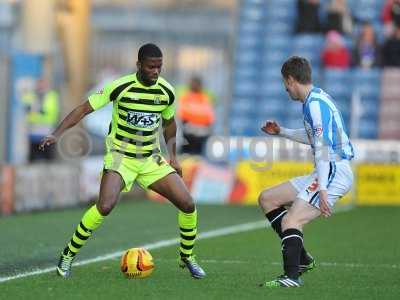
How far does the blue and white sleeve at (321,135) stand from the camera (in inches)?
362

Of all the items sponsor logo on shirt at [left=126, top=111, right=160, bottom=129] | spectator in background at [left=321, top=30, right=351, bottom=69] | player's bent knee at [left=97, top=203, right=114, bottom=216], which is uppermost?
sponsor logo on shirt at [left=126, top=111, right=160, bottom=129]

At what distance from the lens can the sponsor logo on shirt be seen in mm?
9852

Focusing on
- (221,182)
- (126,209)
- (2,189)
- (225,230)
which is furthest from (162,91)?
(221,182)

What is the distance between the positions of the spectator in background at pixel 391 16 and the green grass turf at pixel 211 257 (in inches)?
282

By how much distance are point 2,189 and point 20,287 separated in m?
8.58

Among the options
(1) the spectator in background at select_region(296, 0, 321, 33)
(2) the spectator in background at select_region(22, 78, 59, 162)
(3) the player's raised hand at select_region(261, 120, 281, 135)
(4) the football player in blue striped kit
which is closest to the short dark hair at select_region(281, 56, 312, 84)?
(4) the football player in blue striped kit

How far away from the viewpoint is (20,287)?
907 centimetres

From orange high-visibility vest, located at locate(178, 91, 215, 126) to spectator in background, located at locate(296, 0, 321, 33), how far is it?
135 inches

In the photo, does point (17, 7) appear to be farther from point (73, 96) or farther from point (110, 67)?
point (73, 96)

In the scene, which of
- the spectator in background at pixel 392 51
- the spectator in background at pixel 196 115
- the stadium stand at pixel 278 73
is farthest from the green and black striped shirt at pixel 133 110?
the spectator in background at pixel 392 51

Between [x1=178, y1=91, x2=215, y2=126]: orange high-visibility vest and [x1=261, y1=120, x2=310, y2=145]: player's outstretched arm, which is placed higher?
[x1=261, y1=120, x2=310, y2=145]: player's outstretched arm

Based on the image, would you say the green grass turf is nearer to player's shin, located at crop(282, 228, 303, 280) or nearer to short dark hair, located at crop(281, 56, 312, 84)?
player's shin, located at crop(282, 228, 303, 280)

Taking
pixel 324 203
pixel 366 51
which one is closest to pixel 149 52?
pixel 324 203

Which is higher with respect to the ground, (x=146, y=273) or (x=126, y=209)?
(x=146, y=273)
